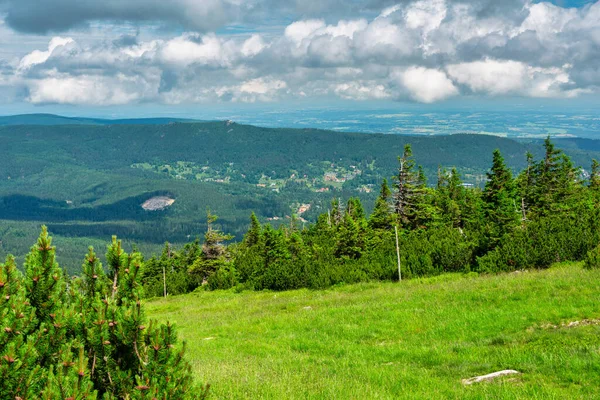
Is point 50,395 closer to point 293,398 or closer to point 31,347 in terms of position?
point 31,347

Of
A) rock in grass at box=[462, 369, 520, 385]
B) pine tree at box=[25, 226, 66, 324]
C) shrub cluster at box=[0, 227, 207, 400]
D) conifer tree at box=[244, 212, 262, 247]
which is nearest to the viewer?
shrub cluster at box=[0, 227, 207, 400]

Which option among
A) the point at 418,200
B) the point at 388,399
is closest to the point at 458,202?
the point at 418,200

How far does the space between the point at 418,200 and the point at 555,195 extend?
519 inches

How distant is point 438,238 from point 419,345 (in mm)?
27969

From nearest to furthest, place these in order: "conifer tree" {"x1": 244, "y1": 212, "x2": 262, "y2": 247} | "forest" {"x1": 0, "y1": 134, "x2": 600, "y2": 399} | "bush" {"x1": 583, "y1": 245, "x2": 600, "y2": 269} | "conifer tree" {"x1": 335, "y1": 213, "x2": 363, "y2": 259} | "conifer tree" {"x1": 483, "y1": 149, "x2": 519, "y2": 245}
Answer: "forest" {"x1": 0, "y1": 134, "x2": 600, "y2": 399} → "bush" {"x1": 583, "y1": 245, "x2": 600, "y2": 269} → "conifer tree" {"x1": 483, "y1": 149, "x2": 519, "y2": 245} → "conifer tree" {"x1": 335, "y1": 213, "x2": 363, "y2": 259} → "conifer tree" {"x1": 244, "y1": 212, "x2": 262, "y2": 247}

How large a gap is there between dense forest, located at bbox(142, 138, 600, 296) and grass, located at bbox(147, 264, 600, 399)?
8.79 m

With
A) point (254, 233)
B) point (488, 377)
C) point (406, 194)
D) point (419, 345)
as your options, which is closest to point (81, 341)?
point (488, 377)

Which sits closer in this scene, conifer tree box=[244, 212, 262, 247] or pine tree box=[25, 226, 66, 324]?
pine tree box=[25, 226, 66, 324]

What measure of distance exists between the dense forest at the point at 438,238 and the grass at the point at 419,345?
8790 millimetres

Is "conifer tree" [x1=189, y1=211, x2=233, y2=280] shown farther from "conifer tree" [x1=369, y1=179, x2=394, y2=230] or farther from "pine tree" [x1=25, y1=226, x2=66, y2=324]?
"pine tree" [x1=25, y1=226, x2=66, y2=324]

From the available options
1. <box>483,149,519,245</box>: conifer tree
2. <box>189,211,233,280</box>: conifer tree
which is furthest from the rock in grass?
<box>189,211,233,280</box>: conifer tree

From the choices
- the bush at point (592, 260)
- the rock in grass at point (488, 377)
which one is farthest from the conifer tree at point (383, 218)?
the rock in grass at point (488, 377)

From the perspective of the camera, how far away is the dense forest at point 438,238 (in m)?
30.6

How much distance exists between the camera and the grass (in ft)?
29.6
